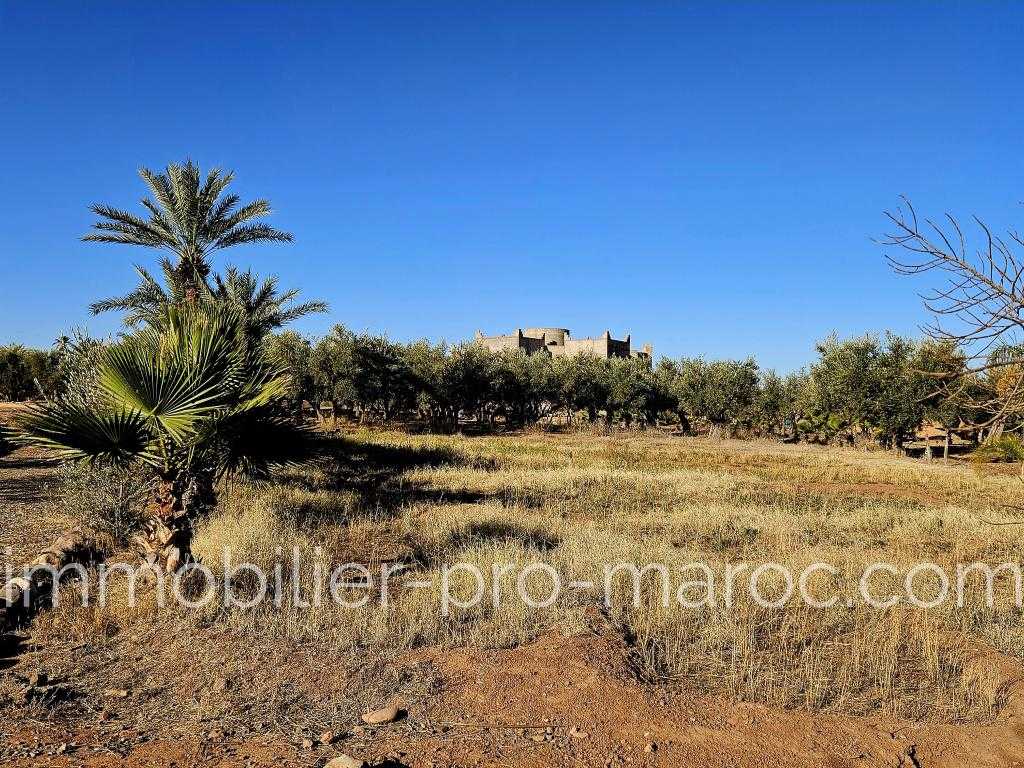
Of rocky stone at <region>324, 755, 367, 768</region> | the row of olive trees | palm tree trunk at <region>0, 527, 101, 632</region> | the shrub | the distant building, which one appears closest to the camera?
rocky stone at <region>324, 755, 367, 768</region>

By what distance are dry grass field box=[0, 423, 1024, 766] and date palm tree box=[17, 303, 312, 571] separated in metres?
1.08

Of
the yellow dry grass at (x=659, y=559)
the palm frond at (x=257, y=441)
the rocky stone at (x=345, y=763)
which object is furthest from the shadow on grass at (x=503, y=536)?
the rocky stone at (x=345, y=763)

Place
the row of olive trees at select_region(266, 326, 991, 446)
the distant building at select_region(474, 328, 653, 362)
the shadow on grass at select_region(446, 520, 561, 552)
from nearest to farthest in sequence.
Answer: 1. the shadow on grass at select_region(446, 520, 561, 552)
2. the row of olive trees at select_region(266, 326, 991, 446)
3. the distant building at select_region(474, 328, 653, 362)

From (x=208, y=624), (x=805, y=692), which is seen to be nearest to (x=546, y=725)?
(x=805, y=692)

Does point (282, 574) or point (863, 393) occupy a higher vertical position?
point (863, 393)

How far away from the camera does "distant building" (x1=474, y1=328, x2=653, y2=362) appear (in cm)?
7781

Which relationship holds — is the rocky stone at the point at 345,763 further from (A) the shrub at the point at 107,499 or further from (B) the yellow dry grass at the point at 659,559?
(A) the shrub at the point at 107,499

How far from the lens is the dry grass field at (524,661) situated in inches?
173

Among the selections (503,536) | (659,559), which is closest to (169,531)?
(503,536)

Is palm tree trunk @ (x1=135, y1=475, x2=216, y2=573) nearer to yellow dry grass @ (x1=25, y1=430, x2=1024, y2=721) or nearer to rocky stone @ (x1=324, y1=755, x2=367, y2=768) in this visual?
yellow dry grass @ (x1=25, y1=430, x2=1024, y2=721)

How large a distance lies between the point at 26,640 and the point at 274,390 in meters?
3.15

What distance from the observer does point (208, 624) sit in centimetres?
648

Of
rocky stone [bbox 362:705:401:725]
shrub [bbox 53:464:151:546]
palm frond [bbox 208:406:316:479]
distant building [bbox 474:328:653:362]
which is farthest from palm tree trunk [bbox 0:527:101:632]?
distant building [bbox 474:328:653:362]

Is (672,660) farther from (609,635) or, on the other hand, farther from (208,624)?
(208,624)
